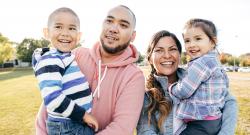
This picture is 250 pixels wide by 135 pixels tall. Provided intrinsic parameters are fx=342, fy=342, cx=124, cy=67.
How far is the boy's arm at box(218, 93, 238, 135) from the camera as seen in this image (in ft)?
12.3

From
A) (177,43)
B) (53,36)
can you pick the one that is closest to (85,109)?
(53,36)

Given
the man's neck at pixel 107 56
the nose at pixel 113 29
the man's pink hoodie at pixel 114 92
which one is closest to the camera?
the man's pink hoodie at pixel 114 92

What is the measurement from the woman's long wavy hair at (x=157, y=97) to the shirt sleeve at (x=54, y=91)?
1.03 m

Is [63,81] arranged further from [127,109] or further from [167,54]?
[167,54]

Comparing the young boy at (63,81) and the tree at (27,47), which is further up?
the young boy at (63,81)

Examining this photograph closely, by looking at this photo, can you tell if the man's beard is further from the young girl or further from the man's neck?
the young girl

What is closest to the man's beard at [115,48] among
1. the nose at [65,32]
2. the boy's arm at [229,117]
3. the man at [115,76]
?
the man at [115,76]

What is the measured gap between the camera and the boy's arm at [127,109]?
3.55 meters

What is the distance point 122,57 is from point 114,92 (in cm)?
47

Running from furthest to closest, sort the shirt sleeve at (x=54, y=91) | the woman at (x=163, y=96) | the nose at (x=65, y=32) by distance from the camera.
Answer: the woman at (x=163, y=96) < the nose at (x=65, y=32) < the shirt sleeve at (x=54, y=91)

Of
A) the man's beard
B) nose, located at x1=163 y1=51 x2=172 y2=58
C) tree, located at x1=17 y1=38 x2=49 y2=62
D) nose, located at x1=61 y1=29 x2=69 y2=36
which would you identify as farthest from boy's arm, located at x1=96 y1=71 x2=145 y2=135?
tree, located at x1=17 y1=38 x2=49 y2=62

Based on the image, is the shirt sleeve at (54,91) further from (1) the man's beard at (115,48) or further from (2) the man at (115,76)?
(1) the man's beard at (115,48)

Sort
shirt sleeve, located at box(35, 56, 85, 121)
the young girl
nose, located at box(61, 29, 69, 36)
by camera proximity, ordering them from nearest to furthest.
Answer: shirt sleeve, located at box(35, 56, 85, 121) → nose, located at box(61, 29, 69, 36) → the young girl

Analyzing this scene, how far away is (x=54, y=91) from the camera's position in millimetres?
3160
